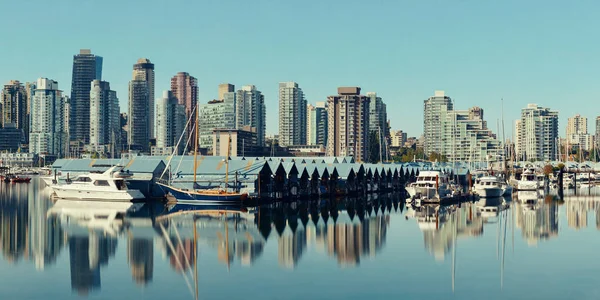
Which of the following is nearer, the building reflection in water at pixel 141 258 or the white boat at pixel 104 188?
the building reflection in water at pixel 141 258

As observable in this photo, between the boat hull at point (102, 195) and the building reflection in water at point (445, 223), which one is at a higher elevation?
the boat hull at point (102, 195)

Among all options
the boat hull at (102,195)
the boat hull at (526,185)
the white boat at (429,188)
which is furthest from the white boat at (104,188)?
the boat hull at (526,185)

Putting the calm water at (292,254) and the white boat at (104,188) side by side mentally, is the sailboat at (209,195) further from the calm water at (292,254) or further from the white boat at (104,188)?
the white boat at (104,188)

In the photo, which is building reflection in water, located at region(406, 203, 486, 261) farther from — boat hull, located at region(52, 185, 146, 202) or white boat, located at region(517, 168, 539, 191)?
white boat, located at region(517, 168, 539, 191)

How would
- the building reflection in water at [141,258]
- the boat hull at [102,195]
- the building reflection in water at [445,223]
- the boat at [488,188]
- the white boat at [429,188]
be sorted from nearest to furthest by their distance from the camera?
the building reflection in water at [141,258]
the building reflection in water at [445,223]
the boat hull at [102,195]
the white boat at [429,188]
the boat at [488,188]

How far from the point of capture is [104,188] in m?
82.5

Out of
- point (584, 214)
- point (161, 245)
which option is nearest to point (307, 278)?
point (161, 245)

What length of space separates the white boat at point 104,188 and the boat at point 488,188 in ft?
156

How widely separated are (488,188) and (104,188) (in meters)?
52.7

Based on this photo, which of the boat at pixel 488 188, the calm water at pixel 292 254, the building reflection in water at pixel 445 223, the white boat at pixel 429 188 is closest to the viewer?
the calm water at pixel 292 254

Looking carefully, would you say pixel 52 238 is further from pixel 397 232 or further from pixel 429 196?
pixel 429 196

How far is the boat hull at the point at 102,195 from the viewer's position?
82088 mm

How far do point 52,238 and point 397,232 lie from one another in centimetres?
2570

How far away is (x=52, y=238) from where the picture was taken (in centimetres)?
5194
